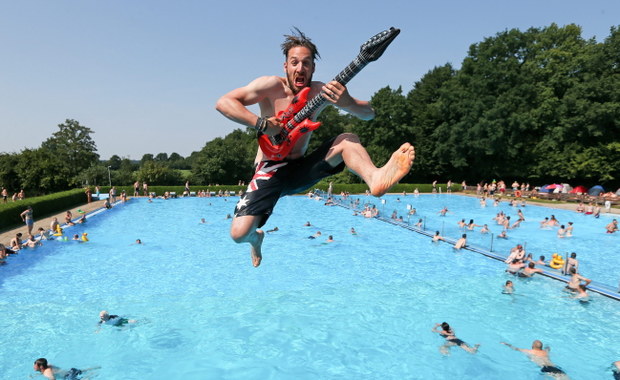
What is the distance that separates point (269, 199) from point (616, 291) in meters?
16.3

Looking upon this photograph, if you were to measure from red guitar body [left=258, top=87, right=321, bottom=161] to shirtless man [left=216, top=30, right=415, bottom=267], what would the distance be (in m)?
0.11

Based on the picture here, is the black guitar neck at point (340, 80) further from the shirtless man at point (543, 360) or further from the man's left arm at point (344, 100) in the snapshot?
the shirtless man at point (543, 360)

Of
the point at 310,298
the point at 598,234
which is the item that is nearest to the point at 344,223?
the point at 310,298

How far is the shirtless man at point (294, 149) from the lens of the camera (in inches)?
152

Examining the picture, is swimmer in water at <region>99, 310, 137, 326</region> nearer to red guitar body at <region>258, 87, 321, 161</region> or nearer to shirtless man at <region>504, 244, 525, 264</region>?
red guitar body at <region>258, 87, 321, 161</region>

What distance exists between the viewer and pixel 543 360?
10.8 meters

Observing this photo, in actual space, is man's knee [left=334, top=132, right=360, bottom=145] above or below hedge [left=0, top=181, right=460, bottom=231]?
above

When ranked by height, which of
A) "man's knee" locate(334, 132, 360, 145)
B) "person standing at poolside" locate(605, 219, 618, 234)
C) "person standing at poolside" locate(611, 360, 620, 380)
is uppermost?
"man's knee" locate(334, 132, 360, 145)

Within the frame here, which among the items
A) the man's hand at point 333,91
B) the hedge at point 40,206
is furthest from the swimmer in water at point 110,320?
the hedge at point 40,206

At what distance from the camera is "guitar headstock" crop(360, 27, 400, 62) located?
10.6ft

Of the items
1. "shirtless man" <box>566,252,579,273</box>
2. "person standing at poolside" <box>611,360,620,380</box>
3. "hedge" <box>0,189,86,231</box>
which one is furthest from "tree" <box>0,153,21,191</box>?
"person standing at poolside" <box>611,360,620,380</box>

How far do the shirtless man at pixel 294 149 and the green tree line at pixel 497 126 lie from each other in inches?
1546

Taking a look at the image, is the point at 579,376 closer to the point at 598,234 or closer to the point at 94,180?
the point at 598,234

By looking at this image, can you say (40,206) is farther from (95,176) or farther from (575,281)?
(575,281)
